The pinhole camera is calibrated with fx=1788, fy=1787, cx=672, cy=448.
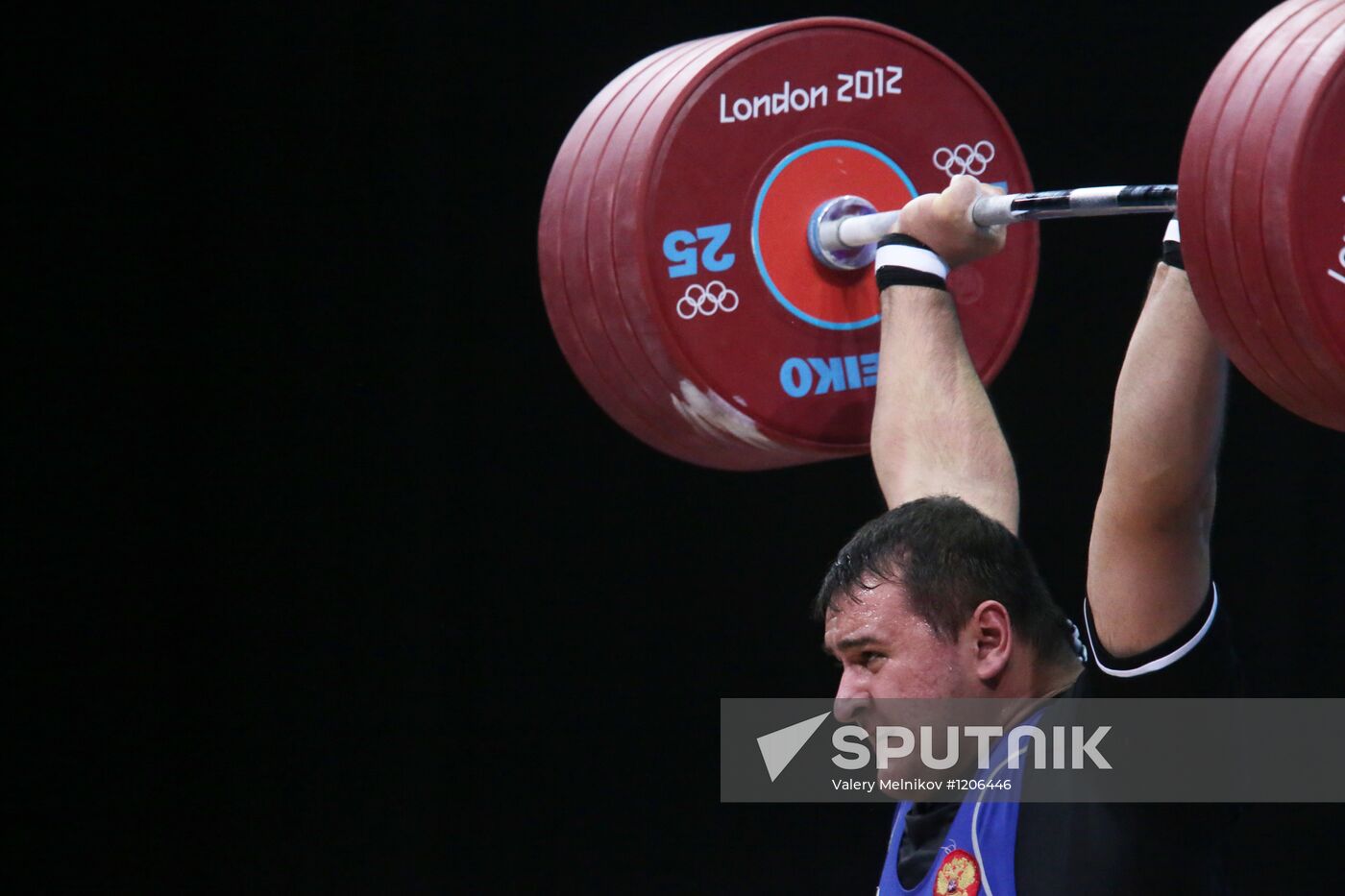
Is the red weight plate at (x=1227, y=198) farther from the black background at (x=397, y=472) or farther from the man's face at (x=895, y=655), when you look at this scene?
the black background at (x=397, y=472)

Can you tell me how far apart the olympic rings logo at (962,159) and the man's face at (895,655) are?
0.82 meters

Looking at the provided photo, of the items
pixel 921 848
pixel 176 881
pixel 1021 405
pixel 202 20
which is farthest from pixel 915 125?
pixel 176 881

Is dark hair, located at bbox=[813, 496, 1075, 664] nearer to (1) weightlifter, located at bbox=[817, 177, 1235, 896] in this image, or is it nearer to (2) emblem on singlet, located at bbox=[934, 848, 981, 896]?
(1) weightlifter, located at bbox=[817, 177, 1235, 896]

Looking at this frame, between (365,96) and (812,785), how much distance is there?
5.69ft

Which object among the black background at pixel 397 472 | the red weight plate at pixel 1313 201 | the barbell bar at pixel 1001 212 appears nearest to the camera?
the red weight plate at pixel 1313 201

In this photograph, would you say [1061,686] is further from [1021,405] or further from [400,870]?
[400,870]

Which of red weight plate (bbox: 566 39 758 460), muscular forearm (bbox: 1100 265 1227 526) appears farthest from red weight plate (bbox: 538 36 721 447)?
muscular forearm (bbox: 1100 265 1227 526)

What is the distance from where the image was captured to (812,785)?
3.87 m

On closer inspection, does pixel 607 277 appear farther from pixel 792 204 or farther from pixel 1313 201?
pixel 1313 201

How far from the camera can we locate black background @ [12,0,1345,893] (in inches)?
143

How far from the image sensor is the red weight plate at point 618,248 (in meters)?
2.26

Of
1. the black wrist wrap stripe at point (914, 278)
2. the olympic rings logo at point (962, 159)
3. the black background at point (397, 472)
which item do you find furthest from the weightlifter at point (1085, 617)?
the black background at point (397, 472)

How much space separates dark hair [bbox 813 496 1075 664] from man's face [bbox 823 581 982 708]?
0.04ft

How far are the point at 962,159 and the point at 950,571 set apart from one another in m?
0.82
